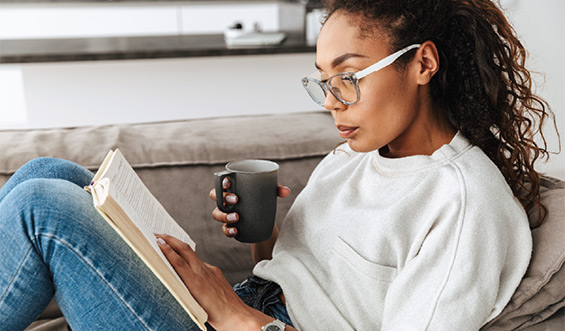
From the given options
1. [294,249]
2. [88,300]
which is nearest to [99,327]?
[88,300]

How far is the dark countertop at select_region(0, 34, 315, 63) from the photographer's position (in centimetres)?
250

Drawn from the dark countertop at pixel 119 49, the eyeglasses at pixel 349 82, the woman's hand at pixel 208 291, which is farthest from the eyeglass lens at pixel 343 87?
the dark countertop at pixel 119 49

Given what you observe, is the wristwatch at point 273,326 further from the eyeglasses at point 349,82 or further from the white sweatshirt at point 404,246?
the eyeglasses at point 349,82

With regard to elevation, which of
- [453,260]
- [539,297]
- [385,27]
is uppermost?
[385,27]

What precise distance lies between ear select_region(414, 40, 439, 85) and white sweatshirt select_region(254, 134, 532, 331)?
12cm

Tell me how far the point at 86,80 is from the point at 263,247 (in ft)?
5.44

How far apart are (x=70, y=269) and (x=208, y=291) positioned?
23 centimetres

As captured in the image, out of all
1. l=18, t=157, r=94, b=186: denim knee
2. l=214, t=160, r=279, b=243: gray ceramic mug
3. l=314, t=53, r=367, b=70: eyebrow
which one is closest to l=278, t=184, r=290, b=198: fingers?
l=214, t=160, r=279, b=243: gray ceramic mug

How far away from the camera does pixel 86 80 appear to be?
8.71 ft

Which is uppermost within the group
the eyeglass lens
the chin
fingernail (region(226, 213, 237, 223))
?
the eyeglass lens

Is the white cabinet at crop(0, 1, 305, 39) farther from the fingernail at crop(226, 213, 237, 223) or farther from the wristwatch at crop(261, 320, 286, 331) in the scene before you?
the wristwatch at crop(261, 320, 286, 331)

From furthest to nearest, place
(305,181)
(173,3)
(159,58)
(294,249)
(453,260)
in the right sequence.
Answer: (173,3)
(159,58)
(305,181)
(294,249)
(453,260)

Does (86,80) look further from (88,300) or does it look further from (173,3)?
(88,300)

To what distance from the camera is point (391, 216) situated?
3.40 feet
